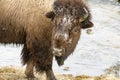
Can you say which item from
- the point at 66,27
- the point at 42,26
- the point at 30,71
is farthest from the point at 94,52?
the point at 66,27

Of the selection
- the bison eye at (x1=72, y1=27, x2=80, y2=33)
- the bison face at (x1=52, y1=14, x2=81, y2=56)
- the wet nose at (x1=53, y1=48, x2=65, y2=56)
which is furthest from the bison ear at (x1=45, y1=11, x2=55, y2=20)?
the wet nose at (x1=53, y1=48, x2=65, y2=56)

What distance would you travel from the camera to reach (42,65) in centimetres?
1164

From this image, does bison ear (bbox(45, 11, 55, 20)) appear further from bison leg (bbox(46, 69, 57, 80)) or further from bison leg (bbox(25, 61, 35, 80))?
bison leg (bbox(25, 61, 35, 80))

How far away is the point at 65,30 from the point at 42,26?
1.24 meters

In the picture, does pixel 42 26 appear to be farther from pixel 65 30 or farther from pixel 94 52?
pixel 94 52

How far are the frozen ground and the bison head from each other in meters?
4.71

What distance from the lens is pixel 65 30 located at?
396 inches

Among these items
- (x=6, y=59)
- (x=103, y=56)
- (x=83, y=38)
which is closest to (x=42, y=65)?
(x=6, y=59)

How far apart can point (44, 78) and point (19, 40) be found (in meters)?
1.39

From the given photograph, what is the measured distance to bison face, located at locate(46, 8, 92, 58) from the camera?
994 centimetres

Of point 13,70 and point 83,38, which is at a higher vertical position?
point 13,70

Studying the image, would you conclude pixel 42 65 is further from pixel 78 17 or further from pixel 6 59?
pixel 6 59

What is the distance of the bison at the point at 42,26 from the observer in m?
10.2

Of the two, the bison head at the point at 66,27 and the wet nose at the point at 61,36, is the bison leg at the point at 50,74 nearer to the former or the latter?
the bison head at the point at 66,27
